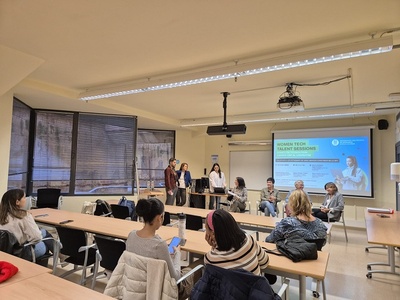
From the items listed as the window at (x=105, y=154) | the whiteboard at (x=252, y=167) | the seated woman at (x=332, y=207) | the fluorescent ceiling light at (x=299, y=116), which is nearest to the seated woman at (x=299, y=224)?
the seated woman at (x=332, y=207)

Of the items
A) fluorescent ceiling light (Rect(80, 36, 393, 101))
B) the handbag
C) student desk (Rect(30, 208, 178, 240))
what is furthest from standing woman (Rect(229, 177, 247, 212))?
the handbag

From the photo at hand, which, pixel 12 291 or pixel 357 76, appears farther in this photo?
pixel 357 76

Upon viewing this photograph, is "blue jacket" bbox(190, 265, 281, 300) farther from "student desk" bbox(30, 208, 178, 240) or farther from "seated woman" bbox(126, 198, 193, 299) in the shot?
"student desk" bbox(30, 208, 178, 240)

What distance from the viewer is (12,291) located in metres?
1.42

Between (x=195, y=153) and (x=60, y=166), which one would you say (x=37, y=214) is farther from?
(x=195, y=153)

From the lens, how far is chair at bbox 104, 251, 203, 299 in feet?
5.49

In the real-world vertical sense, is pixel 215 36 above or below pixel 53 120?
above

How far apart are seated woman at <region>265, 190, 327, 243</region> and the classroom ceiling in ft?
5.66

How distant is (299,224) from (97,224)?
236cm

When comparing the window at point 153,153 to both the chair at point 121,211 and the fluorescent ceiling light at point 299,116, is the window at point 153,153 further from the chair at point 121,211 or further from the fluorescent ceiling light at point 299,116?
the chair at point 121,211

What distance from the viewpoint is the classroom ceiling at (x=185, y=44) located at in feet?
7.50

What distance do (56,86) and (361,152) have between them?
6.85m

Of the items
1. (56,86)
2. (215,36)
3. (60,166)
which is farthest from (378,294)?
(60,166)

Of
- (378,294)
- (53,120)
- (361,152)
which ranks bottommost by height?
(378,294)
